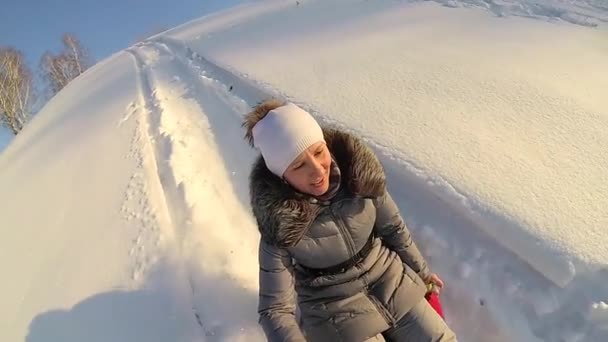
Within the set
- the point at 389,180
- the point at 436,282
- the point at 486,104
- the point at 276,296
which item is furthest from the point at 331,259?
the point at 486,104

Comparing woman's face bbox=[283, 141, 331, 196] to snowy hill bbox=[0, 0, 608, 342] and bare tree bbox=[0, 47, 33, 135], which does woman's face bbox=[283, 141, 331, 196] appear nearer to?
snowy hill bbox=[0, 0, 608, 342]

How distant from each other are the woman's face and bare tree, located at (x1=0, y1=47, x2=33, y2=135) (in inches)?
761

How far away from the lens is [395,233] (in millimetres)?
1954

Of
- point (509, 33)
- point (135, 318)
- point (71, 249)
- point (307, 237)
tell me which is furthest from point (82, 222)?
point (509, 33)

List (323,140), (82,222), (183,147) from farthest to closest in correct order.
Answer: (183,147), (82,222), (323,140)

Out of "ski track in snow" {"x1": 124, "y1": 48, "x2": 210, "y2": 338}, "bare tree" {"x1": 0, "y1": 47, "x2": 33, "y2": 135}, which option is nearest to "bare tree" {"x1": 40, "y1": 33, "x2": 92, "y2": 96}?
"bare tree" {"x1": 0, "y1": 47, "x2": 33, "y2": 135}

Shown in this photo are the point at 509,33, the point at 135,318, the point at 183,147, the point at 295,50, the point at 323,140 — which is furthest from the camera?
the point at 295,50

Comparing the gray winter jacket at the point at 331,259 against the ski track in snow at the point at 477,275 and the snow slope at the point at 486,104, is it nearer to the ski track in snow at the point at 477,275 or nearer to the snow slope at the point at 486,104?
the ski track in snow at the point at 477,275

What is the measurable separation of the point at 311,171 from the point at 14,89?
19485 mm

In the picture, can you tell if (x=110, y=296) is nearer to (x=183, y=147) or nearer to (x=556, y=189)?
(x=183, y=147)

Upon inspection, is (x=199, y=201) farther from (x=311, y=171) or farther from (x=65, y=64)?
(x=65, y=64)

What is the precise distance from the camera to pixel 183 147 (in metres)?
3.69

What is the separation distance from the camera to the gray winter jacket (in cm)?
170

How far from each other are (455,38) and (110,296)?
366 centimetres
